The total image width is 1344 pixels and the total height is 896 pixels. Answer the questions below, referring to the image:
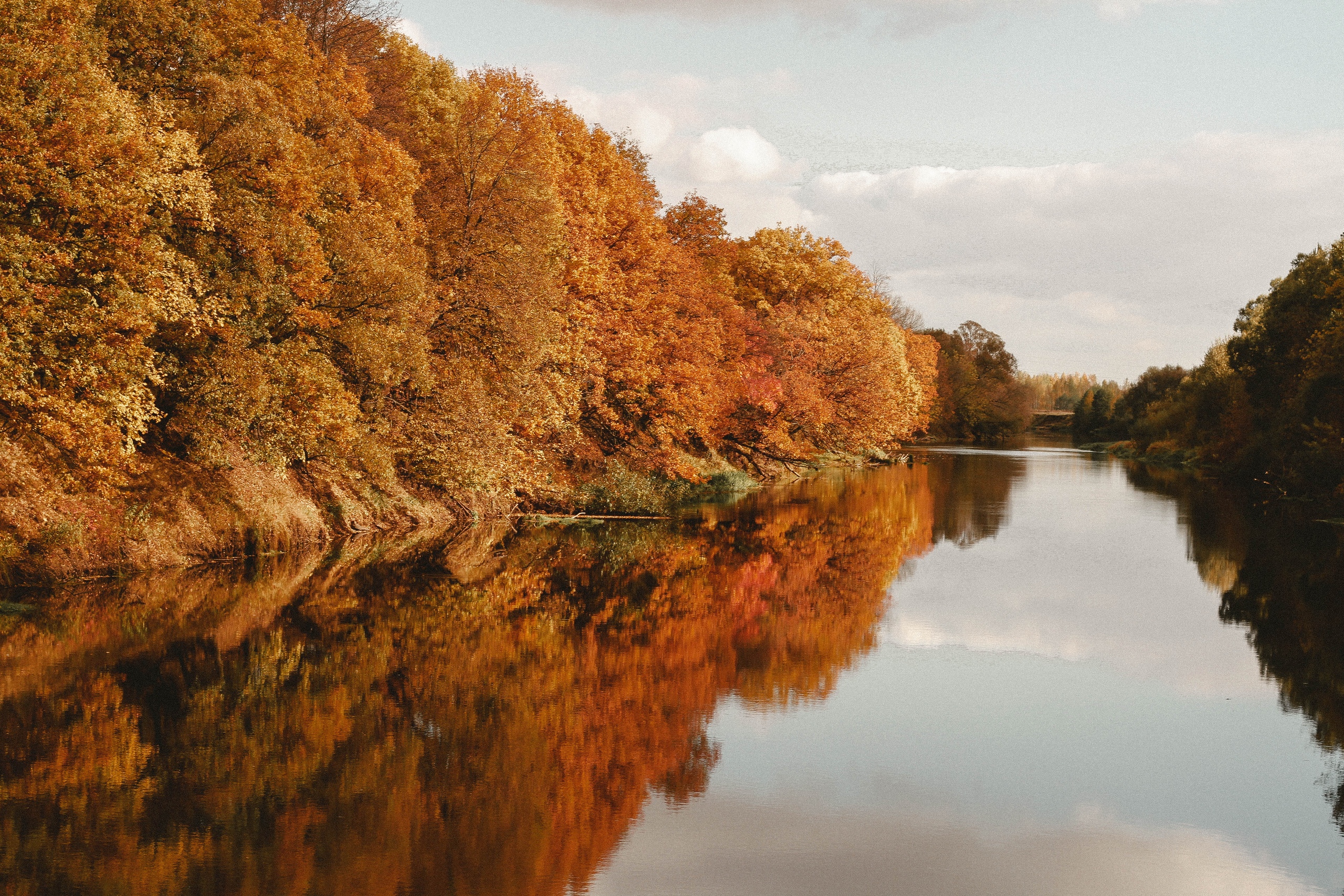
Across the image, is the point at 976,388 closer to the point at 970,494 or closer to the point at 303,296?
the point at 970,494

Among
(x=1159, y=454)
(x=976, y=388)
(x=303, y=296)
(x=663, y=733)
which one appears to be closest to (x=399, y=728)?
(x=663, y=733)

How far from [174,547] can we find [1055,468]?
67.0 meters

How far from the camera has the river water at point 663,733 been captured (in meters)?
Result: 8.74

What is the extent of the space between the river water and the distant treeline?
23088 mm

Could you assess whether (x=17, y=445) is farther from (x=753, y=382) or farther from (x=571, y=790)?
(x=753, y=382)

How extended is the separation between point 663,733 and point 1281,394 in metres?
56.1

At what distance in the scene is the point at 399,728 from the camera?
1192 cm

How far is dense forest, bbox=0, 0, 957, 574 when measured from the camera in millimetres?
17203

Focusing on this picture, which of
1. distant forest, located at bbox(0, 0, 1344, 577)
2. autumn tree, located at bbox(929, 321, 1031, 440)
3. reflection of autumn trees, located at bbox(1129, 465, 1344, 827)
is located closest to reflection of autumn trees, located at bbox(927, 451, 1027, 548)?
reflection of autumn trees, located at bbox(1129, 465, 1344, 827)

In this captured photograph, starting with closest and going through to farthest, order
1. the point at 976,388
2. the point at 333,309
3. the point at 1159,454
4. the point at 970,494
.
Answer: the point at 333,309 < the point at 970,494 < the point at 1159,454 < the point at 976,388

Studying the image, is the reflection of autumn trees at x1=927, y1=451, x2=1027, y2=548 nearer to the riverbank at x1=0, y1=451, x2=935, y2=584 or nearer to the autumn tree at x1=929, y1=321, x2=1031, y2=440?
the riverbank at x1=0, y1=451, x2=935, y2=584

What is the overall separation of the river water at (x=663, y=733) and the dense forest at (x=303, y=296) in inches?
105

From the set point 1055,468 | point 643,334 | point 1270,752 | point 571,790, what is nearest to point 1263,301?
point 1055,468

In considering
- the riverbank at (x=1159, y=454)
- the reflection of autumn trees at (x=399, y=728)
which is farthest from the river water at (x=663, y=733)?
the riverbank at (x=1159, y=454)
